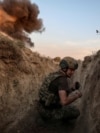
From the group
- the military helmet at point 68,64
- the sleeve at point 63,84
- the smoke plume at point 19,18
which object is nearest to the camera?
the sleeve at point 63,84

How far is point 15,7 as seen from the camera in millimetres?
28422

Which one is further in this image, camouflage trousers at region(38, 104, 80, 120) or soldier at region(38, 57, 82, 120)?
camouflage trousers at region(38, 104, 80, 120)

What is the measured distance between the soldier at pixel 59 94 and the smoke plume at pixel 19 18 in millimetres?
17923

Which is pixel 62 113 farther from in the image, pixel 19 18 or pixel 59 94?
pixel 19 18

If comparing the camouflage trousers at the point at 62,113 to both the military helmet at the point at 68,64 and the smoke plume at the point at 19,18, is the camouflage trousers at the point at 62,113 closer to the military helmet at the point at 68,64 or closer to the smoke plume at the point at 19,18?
the military helmet at the point at 68,64

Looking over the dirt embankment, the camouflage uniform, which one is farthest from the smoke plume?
the camouflage uniform

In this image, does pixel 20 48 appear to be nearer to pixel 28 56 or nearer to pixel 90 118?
pixel 28 56

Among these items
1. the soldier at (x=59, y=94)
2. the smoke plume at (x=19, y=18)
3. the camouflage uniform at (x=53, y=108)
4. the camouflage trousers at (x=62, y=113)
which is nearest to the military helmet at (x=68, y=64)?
the soldier at (x=59, y=94)

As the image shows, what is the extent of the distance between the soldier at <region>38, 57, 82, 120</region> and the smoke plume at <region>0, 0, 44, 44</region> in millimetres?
17923

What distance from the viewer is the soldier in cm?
924

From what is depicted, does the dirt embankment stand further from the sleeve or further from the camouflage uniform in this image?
the sleeve

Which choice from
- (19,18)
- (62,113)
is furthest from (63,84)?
(19,18)

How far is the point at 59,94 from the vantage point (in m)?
9.16

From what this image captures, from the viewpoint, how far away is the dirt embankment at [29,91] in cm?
944
